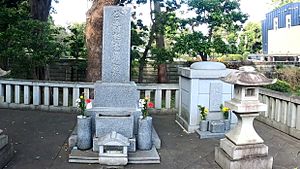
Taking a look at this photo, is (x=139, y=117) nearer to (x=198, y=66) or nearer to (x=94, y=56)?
(x=198, y=66)

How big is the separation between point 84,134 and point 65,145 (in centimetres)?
69

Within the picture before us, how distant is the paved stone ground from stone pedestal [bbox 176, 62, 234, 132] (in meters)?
0.50

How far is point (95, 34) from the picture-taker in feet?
27.8

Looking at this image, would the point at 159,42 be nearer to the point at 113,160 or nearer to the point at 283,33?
the point at 113,160

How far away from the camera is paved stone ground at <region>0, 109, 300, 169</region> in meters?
4.77

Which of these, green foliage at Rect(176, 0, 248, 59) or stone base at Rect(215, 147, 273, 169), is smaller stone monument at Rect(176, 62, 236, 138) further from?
green foliage at Rect(176, 0, 248, 59)

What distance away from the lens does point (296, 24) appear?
2202 cm

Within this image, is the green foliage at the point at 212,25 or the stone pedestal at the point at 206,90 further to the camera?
the green foliage at the point at 212,25

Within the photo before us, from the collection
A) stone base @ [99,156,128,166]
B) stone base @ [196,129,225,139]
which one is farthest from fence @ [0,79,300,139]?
stone base @ [99,156,128,166]

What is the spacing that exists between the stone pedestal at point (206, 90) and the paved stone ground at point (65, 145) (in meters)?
0.50

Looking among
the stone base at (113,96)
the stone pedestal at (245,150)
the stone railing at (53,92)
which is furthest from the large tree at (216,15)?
the stone pedestal at (245,150)

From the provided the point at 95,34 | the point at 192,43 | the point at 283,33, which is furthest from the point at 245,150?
the point at 283,33

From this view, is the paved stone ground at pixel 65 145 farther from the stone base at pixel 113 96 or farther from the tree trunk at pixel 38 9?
the tree trunk at pixel 38 9

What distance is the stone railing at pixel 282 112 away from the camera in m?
6.22
